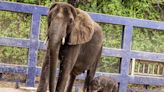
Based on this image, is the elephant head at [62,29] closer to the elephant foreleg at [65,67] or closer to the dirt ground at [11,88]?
the elephant foreleg at [65,67]

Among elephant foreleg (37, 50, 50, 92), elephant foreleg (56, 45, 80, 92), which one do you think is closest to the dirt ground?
elephant foreleg (37, 50, 50, 92)

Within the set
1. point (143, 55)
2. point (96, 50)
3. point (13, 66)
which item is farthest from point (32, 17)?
point (143, 55)

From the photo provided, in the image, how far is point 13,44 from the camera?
8156 millimetres

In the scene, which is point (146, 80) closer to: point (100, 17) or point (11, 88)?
point (100, 17)

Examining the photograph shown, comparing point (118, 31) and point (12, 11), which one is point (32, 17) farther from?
point (118, 31)

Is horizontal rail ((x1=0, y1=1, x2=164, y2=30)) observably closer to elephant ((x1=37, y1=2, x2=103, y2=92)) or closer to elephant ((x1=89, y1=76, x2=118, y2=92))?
elephant ((x1=37, y1=2, x2=103, y2=92))

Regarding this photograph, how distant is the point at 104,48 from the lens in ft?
28.4

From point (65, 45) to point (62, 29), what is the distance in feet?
1.70

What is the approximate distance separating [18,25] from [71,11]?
3117 mm

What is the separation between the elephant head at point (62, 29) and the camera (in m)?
5.31

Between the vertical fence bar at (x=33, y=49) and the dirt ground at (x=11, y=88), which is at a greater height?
the vertical fence bar at (x=33, y=49)

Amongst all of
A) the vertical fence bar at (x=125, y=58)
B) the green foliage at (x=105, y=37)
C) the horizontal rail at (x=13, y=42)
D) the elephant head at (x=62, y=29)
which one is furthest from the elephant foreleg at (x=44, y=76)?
the vertical fence bar at (x=125, y=58)

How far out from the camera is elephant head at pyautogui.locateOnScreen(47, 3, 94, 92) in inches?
209

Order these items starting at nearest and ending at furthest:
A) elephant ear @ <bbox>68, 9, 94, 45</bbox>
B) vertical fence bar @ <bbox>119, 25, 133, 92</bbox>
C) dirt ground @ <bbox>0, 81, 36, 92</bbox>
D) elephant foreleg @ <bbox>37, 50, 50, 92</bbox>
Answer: elephant ear @ <bbox>68, 9, 94, 45</bbox>
elephant foreleg @ <bbox>37, 50, 50, 92</bbox>
dirt ground @ <bbox>0, 81, 36, 92</bbox>
vertical fence bar @ <bbox>119, 25, 133, 92</bbox>
